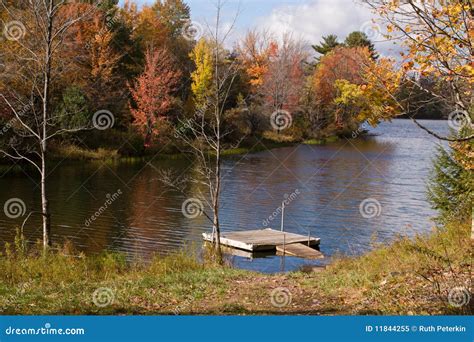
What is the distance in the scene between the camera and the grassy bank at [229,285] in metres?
9.15

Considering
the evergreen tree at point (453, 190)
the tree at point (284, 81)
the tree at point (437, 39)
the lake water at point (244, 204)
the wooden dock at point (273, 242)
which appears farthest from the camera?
the tree at point (284, 81)

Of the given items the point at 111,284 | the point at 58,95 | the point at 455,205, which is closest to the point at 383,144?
the point at 58,95

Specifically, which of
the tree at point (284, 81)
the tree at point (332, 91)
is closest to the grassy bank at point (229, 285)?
the tree at point (284, 81)

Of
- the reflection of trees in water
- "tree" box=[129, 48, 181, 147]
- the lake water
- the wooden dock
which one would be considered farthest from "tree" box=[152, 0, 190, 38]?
the wooden dock

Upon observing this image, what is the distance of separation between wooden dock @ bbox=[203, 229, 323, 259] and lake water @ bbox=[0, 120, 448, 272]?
17.9 inches

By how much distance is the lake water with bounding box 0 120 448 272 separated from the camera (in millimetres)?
21922

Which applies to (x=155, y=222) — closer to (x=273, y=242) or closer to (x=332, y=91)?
(x=273, y=242)

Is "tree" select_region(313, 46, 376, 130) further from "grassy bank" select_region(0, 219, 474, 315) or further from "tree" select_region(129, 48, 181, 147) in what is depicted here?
"grassy bank" select_region(0, 219, 474, 315)

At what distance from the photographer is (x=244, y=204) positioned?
29984mm

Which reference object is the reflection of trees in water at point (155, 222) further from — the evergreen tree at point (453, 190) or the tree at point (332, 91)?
the tree at point (332, 91)

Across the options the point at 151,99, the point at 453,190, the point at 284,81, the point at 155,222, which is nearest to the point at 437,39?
the point at 453,190

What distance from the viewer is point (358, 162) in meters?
49.0

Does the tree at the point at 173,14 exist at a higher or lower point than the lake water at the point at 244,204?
higher

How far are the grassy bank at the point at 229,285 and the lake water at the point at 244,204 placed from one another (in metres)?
4.47
